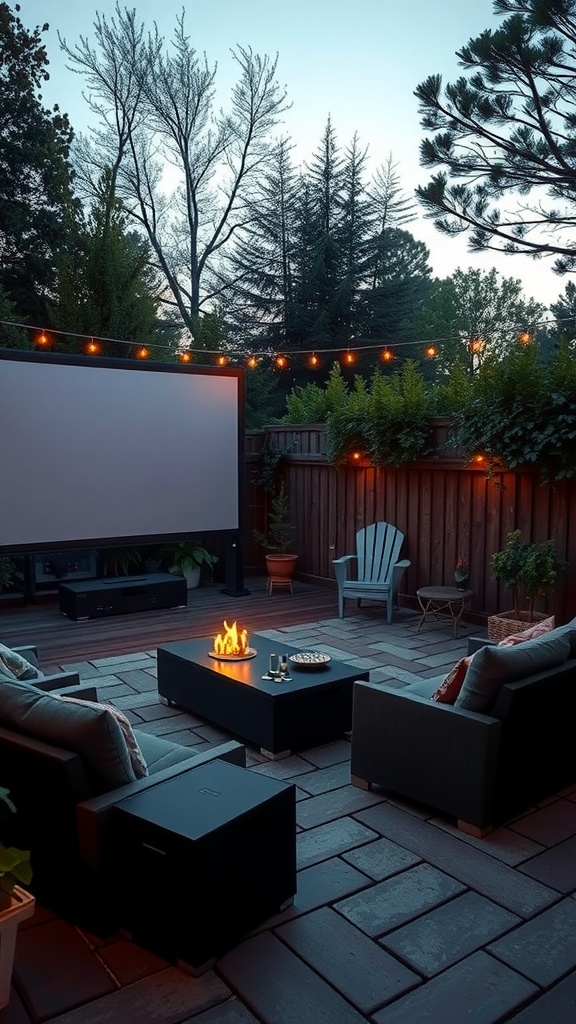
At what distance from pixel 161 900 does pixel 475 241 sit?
490cm

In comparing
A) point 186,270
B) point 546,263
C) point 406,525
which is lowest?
point 406,525

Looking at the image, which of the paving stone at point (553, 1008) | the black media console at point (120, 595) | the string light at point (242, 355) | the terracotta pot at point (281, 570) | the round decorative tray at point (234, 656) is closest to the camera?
the paving stone at point (553, 1008)

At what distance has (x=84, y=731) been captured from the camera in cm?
200

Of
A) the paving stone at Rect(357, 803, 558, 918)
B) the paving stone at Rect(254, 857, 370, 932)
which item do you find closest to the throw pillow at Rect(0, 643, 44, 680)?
the paving stone at Rect(254, 857, 370, 932)

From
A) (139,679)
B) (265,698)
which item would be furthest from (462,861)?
(139,679)

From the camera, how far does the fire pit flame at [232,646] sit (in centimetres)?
381

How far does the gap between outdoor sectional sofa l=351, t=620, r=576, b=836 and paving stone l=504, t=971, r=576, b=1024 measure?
2.49 feet

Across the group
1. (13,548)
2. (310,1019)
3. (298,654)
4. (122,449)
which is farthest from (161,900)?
(122,449)

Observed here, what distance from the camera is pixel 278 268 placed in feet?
45.4

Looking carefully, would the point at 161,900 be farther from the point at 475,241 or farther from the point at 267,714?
the point at 475,241

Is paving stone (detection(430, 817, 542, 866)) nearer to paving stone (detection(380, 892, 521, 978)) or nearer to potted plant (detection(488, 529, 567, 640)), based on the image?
paving stone (detection(380, 892, 521, 978))

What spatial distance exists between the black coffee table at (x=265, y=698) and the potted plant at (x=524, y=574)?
1.76 metres

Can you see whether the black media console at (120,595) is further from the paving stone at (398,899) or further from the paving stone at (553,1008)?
the paving stone at (553,1008)

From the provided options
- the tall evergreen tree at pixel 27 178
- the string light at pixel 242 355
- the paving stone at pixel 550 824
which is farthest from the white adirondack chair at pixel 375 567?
the tall evergreen tree at pixel 27 178
